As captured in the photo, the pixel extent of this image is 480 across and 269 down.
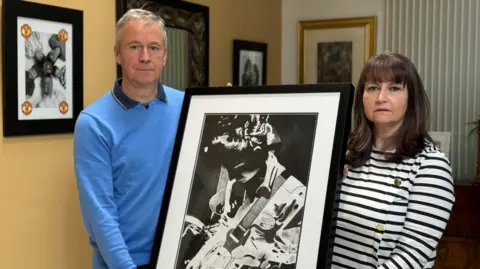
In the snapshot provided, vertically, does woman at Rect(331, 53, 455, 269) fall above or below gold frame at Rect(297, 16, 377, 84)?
below

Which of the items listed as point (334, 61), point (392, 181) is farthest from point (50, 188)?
point (334, 61)

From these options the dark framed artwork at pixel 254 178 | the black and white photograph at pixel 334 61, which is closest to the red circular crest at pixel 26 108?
the dark framed artwork at pixel 254 178

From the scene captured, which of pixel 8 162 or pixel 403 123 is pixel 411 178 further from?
pixel 8 162

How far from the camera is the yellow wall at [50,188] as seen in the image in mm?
2047

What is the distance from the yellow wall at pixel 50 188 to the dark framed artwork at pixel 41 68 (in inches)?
2.0

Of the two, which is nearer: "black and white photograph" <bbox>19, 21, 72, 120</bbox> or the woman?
the woman

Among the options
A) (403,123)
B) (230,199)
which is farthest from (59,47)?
(403,123)

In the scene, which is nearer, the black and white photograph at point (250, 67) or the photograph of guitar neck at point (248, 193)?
the photograph of guitar neck at point (248, 193)

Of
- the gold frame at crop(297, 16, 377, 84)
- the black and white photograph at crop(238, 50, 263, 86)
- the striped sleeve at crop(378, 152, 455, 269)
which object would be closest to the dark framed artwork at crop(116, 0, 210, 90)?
the black and white photograph at crop(238, 50, 263, 86)

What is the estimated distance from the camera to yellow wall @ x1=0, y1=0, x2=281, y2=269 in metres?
2.05

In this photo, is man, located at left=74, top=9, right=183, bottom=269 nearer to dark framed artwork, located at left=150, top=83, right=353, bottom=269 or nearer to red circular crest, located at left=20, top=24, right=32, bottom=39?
dark framed artwork, located at left=150, top=83, right=353, bottom=269

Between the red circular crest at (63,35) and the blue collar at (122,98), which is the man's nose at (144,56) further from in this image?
the red circular crest at (63,35)

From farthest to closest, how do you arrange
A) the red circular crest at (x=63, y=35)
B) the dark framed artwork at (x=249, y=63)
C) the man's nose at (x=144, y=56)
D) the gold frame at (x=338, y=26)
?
1. the gold frame at (x=338, y=26)
2. the dark framed artwork at (x=249, y=63)
3. the red circular crest at (x=63, y=35)
4. the man's nose at (x=144, y=56)

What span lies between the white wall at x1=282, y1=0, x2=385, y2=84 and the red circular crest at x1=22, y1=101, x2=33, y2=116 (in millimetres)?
2374
